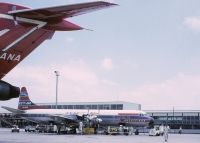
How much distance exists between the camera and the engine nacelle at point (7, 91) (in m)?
10.8

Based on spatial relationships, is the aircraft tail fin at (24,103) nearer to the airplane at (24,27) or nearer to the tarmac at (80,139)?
the tarmac at (80,139)

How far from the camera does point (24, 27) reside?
11523mm

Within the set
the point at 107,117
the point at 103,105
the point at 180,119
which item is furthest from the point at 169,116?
the point at 107,117

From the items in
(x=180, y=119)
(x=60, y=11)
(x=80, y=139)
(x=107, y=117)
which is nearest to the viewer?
(x=60, y=11)

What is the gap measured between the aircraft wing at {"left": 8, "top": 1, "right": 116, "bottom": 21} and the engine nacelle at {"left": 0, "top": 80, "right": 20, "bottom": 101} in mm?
2202

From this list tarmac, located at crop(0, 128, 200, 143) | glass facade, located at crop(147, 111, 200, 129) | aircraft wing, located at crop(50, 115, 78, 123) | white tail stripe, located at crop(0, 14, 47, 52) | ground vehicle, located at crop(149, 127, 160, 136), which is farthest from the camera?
glass facade, located at crop(147, 111, 200, 129)

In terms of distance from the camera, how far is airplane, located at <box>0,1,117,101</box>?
10773 mm

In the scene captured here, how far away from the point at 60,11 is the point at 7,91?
2.91 m

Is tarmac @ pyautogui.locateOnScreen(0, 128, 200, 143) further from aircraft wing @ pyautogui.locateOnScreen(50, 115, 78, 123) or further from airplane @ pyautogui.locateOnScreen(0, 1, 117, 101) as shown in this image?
airplane @ pyautogui.locateOnScreen(0, 1, 117, 101)

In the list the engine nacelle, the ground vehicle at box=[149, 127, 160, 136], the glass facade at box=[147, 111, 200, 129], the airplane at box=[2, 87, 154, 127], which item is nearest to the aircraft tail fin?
the airplane at box=[2, 87, 154, 127]

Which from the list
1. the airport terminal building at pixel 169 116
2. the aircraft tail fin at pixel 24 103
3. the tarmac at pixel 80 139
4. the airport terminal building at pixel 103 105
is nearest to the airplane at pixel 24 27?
the tarmac at pixel 80 139

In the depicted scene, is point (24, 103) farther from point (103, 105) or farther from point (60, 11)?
point (60, 11)

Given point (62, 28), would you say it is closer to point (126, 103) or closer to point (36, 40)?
point (36, 40)

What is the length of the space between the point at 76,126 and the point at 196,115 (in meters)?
47.4
